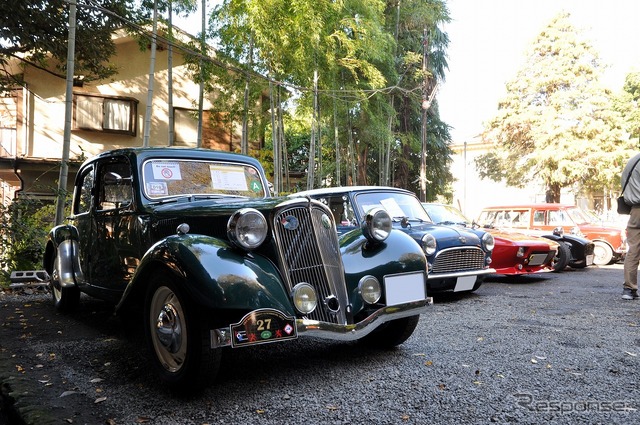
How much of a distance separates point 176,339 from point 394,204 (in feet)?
15.5

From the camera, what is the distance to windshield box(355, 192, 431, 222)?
21.8 feet

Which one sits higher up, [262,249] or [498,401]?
[262,249]

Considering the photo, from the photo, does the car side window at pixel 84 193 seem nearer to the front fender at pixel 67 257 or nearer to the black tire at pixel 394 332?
the front fender at pixel 67 257

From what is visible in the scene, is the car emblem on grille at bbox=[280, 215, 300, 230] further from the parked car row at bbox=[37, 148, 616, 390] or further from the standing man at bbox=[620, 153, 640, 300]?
the standing man at bbox=[620, 153, 640, 300]

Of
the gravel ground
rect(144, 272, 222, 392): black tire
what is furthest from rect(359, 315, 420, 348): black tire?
rect(144, 272, 222, 392): black tire

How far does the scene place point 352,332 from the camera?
334 centimetres

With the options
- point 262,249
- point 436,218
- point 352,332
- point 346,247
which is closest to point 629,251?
point 436,218

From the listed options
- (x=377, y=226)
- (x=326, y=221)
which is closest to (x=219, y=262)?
(x=326, y=221)

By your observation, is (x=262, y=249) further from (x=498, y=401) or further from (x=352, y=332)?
(x=498, y=401)

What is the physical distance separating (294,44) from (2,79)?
718 cm

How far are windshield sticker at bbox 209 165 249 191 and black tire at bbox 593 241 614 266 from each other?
11390 millimetres

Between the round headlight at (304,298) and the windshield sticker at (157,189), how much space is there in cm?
175

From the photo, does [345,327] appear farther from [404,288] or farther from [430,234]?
[430,234]

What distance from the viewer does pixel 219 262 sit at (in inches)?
118
